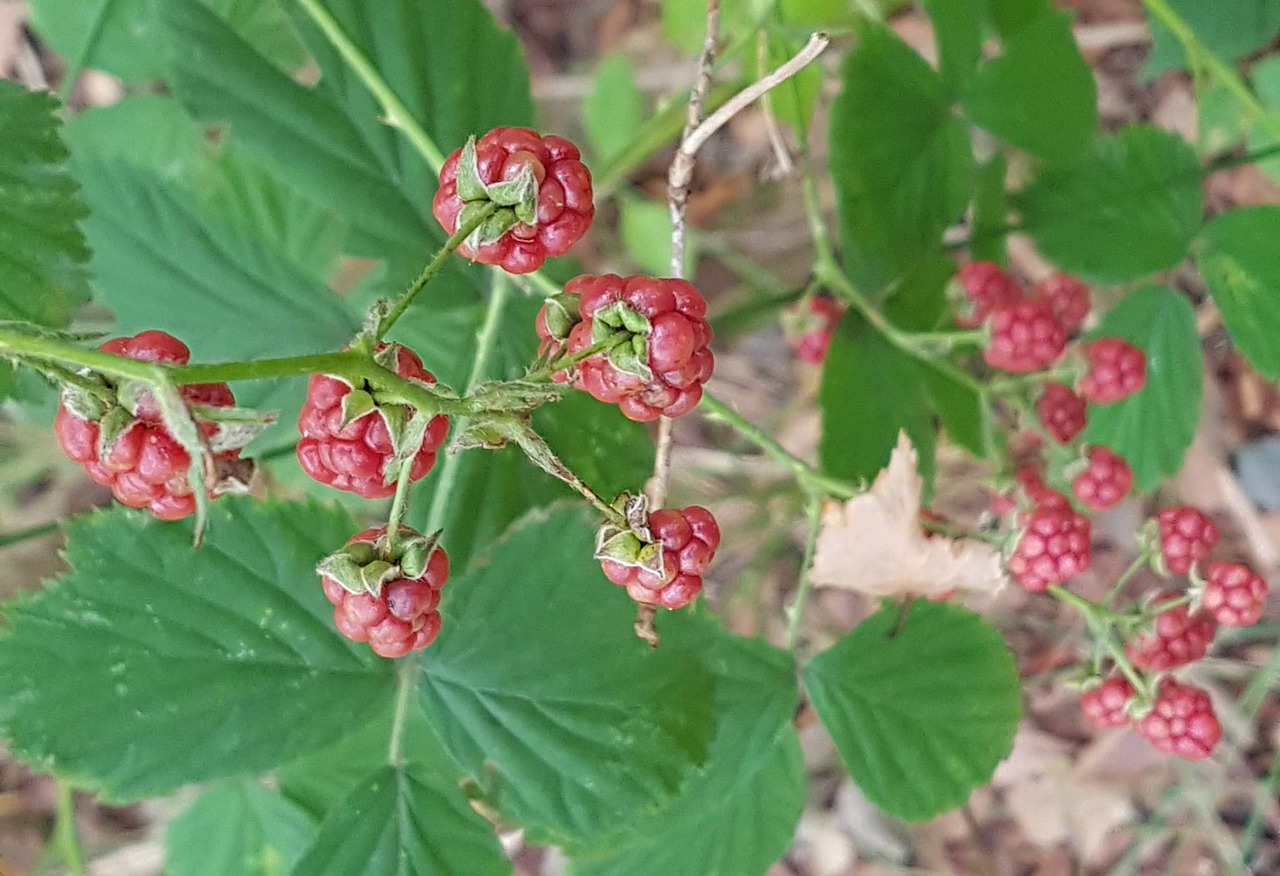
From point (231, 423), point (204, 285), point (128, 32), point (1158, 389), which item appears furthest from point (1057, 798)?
point (128, 32)

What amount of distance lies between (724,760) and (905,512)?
0.45 m

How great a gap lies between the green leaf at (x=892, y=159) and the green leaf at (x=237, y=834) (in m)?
1.34

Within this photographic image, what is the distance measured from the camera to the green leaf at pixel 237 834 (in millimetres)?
1713

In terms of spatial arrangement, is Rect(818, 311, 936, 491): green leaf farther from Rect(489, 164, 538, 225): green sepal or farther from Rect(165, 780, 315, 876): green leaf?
Rect(165, 780, 315, 876): green leaf

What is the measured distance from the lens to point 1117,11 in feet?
8.36

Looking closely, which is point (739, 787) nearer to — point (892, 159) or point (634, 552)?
point (634, 552)

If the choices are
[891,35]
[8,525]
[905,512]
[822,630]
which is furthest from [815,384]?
[8,525]

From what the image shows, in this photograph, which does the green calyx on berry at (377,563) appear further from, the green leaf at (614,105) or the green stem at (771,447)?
the green leaf at (614,105)

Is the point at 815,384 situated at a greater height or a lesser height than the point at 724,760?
lesser

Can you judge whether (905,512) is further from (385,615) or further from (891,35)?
(891,35)

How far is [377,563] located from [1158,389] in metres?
1.54

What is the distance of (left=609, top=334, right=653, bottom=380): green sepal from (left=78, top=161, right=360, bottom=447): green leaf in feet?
2.70

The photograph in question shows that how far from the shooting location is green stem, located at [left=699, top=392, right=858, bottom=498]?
1.14 metres

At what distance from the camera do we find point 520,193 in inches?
32.9
